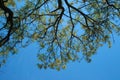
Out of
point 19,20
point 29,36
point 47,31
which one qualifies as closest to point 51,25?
point 47,31

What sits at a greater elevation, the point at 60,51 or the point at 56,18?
the point at 56,18

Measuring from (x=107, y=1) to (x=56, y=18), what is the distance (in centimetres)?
192

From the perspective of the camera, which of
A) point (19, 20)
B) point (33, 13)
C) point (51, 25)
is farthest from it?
point (51, 25)

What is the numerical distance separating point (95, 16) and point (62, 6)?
50.1 inches

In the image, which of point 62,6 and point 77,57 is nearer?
point 62,6

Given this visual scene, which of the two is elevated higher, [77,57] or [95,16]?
[95,16]

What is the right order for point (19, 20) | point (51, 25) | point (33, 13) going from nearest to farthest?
point (19, 20) < point (33, 13) < point (51, 25)

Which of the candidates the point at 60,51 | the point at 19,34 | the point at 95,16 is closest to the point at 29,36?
the point at 19,34

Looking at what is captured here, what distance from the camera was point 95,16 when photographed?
10789 mm

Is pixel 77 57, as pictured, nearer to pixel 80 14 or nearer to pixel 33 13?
pixel 80 14

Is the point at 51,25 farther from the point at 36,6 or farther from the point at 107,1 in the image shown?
the point at 107,1

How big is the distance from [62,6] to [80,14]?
3.65 ft

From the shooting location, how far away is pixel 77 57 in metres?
11.6

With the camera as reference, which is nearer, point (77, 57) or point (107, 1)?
point (107, 1)
